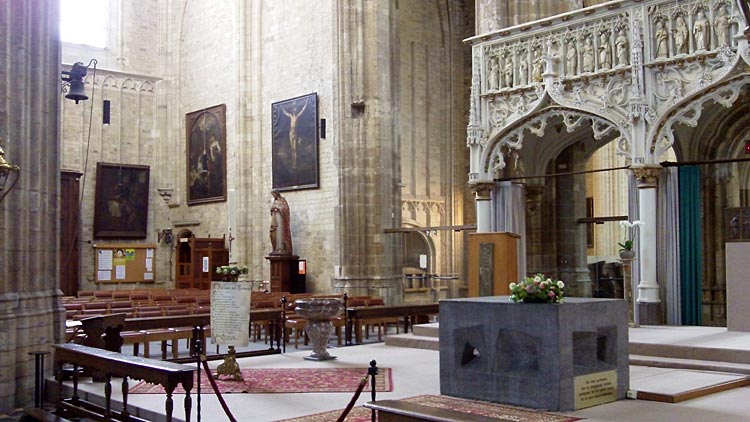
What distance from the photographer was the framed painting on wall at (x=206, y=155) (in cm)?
2498

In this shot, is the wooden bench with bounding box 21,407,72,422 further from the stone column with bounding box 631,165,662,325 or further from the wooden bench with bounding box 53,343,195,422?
the stone column with bounding box 631,165,662,325

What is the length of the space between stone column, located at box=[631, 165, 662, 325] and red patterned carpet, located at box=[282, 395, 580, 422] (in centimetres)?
611

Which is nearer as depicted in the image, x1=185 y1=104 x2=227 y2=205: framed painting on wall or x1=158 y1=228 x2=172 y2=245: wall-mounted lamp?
x1=185 y1=104 x2=227 y2=205: framed painting on wall

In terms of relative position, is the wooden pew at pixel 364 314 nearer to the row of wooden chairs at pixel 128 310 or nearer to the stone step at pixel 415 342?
the stone step at pixel 415 342

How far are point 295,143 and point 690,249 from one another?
12.0 m

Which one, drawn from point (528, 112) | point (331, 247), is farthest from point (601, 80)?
point (331, 247)

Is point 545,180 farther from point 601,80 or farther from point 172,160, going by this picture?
point 172,160

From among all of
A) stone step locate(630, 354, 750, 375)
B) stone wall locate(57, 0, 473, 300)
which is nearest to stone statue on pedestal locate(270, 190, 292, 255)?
stone wall locate(57, 0, 473, 300)

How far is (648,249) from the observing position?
12766mm

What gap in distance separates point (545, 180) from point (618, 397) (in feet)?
32.4

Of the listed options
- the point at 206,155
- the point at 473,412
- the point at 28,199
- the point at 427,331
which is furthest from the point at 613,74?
the point at 206,155

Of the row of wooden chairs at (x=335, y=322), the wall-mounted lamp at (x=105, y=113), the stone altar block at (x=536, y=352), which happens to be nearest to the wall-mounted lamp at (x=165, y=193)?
the wall-mounted lamp at (x=105, y=113)

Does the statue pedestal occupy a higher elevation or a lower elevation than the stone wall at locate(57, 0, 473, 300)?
lower

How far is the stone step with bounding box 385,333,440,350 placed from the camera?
12.1 meters
